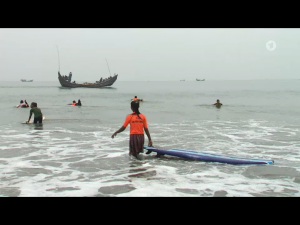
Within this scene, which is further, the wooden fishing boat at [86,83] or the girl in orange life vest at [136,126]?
the wooden fishing boat at [86,83]

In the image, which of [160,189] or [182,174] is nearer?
[160,189]

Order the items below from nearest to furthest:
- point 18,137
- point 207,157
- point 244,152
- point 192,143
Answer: point 207,157
point 244,152
point 192,143
point 18,137

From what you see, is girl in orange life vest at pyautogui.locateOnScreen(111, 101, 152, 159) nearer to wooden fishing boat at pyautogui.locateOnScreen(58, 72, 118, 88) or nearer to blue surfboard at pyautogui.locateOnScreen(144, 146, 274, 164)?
blue surfboard at pyautogui.locateOnScreen(144, 146, 274, 164)

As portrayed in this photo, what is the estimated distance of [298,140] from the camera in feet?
45.2

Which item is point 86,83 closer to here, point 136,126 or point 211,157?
point 136,126

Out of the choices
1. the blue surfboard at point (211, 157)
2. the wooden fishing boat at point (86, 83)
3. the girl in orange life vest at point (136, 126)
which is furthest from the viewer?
the wooden fishing boat at point (86, 83)

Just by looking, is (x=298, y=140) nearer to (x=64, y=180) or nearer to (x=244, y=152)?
(x=244, y=152)

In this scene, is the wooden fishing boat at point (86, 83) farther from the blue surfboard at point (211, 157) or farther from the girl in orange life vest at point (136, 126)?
the girl in orange life vest at point (136, 126)

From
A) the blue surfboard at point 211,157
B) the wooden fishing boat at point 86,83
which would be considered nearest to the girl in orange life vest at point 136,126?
the blue surfboard at point 211,157

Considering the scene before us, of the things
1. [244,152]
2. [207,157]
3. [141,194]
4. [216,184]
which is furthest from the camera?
[244,152]

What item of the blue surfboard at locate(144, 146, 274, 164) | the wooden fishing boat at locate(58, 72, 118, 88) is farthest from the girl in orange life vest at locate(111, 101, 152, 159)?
the wooden fishing boat at locate(58, 72, 118, 88)

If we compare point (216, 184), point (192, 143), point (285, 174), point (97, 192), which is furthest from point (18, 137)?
point (285, 174)

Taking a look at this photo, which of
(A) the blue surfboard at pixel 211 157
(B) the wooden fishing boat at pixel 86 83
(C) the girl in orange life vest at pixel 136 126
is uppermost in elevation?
(B) the wooden fishing boat at pixel 86 83

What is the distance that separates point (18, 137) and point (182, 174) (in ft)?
30.2
